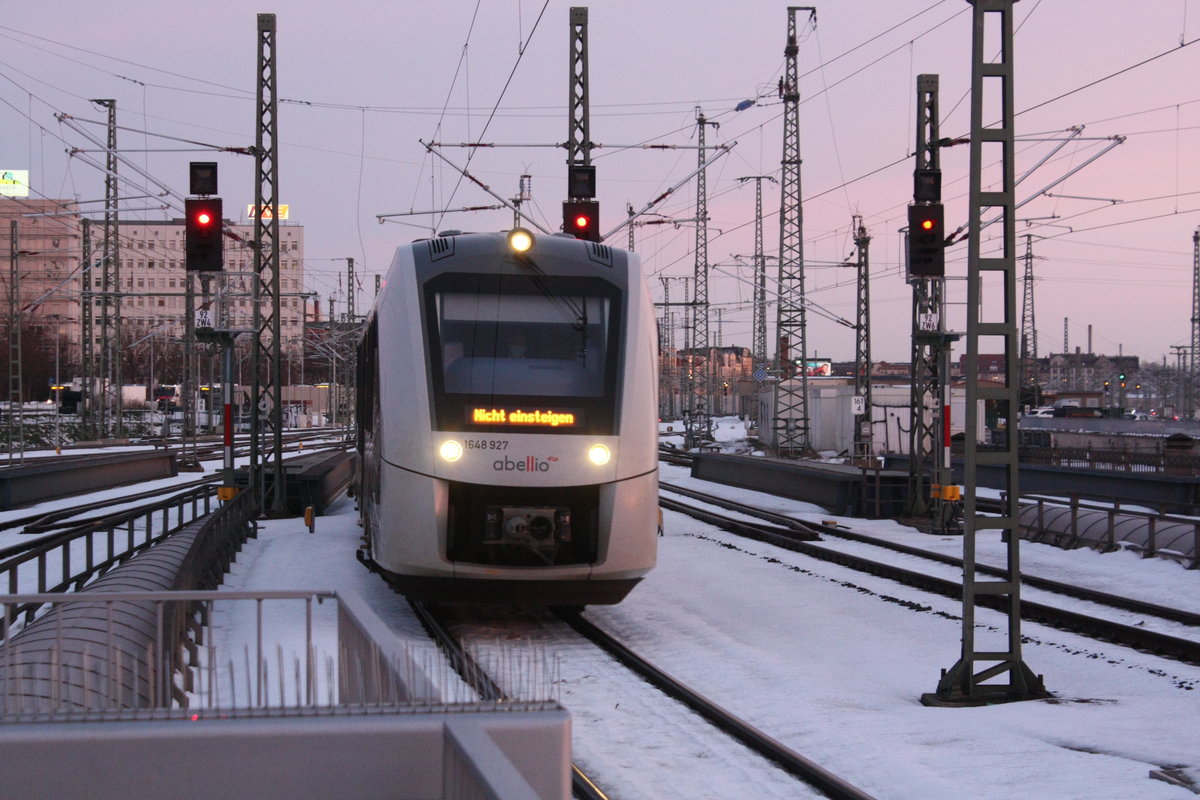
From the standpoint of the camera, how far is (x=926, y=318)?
20.7 meters

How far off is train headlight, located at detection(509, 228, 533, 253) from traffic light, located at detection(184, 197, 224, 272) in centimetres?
861

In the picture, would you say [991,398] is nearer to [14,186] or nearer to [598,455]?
[598,455]

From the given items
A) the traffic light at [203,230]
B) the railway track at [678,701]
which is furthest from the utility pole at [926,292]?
the traffic light at [203,230]

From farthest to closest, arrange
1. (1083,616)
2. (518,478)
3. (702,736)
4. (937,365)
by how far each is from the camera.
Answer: (937,365), (1083,616), (518,478), (702,736)

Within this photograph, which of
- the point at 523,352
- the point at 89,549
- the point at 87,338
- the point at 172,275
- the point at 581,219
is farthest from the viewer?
the point at 172,275

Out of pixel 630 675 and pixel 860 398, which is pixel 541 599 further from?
pixel 860 398

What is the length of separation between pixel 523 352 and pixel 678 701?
11.4 feet

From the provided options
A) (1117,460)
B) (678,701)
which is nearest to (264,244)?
(678,701)

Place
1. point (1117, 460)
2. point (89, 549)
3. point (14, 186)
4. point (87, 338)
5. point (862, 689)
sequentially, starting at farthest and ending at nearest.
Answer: point (14, 186)
point (87, 338)
point (1117, 460)
point (89, 549)
point (862, 689)

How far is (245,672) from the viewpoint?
18.1ft

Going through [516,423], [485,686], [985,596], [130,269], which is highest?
[130,269]

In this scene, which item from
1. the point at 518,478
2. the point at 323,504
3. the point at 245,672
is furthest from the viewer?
the point at 323,504

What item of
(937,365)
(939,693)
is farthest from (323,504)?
(939,693)

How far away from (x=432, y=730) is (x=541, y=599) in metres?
6.36
